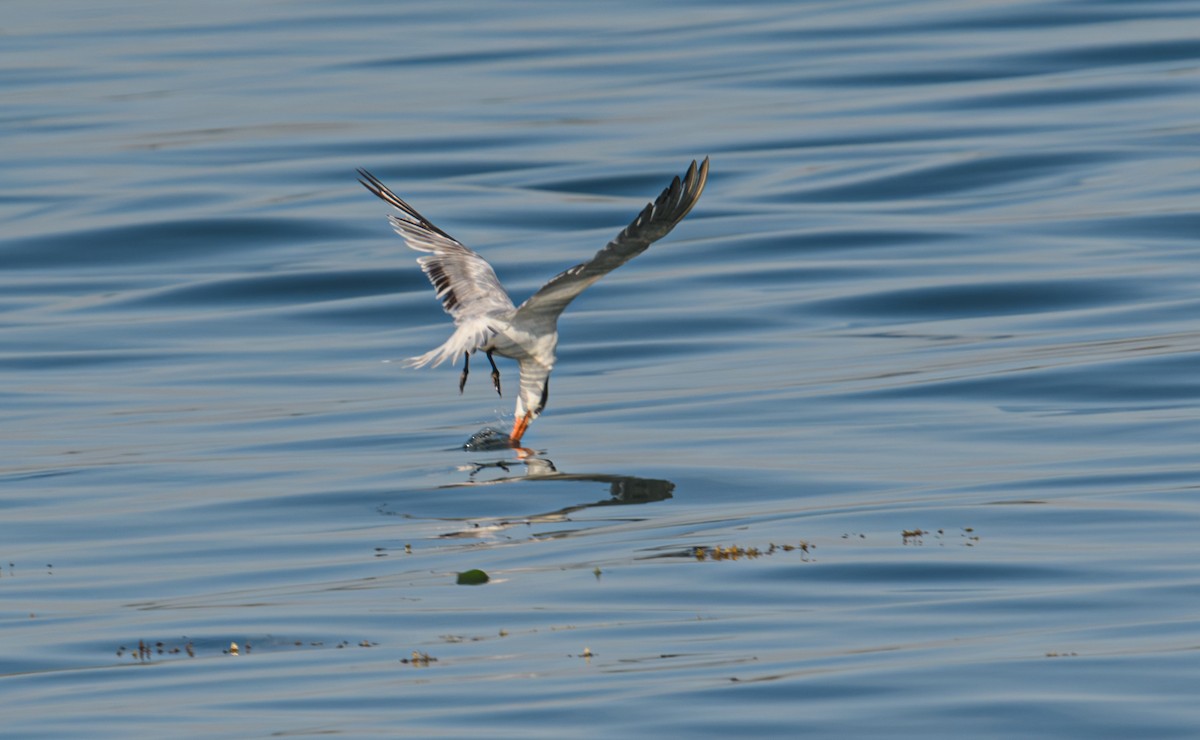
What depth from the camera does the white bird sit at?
11.8 meters

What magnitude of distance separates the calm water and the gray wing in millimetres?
1142

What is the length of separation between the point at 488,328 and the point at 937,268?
11121 millimetres

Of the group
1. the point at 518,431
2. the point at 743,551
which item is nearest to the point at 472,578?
the point at 743,551

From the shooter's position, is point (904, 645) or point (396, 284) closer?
point (904, 645)

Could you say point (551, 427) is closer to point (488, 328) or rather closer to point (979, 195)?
point (488, 328)

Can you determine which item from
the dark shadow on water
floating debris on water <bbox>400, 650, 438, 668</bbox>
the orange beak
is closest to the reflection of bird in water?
the dark shadow on water

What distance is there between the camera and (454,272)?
14.8 metres

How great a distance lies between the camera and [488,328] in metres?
13.5

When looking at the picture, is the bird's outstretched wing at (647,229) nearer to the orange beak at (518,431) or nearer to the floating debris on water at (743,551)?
the floating debris on water at (743,551)

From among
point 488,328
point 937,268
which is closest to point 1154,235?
point 937,268

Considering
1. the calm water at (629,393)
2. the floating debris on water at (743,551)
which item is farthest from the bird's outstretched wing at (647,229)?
the floating debris on water at (743,551)

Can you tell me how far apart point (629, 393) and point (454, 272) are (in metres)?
3.79

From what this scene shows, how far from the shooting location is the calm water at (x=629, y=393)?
9.53 meters

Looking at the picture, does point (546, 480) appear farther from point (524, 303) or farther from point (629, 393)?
point (629, 393)
